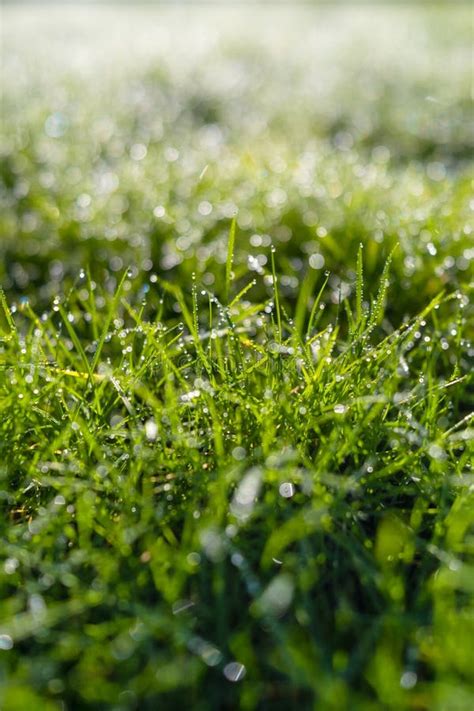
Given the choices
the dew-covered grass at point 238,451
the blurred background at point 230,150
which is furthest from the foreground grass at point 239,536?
the blurred background at point 230,150

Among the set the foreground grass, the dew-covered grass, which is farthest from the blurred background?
the foreground grass

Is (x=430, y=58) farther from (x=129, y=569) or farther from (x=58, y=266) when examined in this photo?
(x=129, y=569)

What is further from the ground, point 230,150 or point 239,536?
point 239,536

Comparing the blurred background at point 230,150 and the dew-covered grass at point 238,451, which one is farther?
the blurred background at point 230,150

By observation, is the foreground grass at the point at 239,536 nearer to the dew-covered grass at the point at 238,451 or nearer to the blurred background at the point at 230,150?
the dew-covered grass at the point at 238,451

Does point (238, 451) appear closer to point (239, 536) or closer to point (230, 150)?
point (239, 536)

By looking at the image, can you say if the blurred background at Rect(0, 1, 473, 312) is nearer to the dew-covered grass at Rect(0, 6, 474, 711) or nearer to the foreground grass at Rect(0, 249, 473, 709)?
the dew-covered grass at Rect(0, 6, 474, 711)

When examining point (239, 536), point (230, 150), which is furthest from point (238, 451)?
point (230, 150)

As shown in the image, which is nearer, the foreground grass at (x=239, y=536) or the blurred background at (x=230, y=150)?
the foreground grass at (x=239, y=536)
